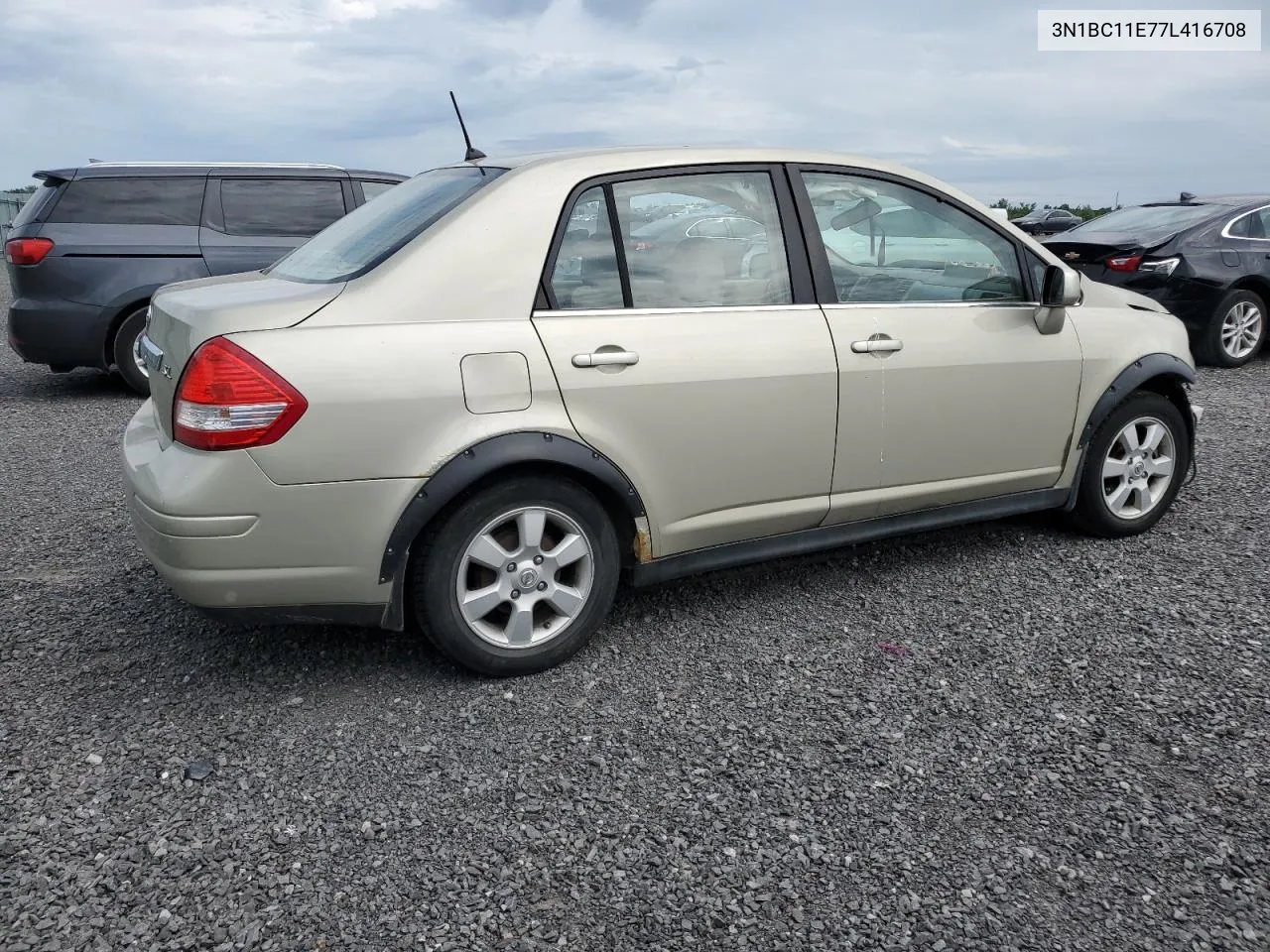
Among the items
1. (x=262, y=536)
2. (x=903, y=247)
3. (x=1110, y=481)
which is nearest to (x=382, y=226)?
(x=262, y=536)

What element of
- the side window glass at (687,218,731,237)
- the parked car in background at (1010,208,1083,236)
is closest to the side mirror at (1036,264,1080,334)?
the side window glass at (687,218,731,237)

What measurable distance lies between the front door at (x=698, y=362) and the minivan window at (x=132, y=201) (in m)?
6.15

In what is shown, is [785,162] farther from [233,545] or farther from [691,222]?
[233,545]

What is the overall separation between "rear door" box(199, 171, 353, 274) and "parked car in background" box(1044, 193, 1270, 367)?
21.5 feet

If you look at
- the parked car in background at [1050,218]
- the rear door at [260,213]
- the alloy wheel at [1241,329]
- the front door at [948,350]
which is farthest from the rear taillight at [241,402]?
the parked car in background at [1050,218]

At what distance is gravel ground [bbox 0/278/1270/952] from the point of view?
7.66 ft

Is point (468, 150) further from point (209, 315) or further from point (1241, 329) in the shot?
point (1241, 329)

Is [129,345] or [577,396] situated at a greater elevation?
[577,396]

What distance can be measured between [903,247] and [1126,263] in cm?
617

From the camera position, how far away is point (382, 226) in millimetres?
3590

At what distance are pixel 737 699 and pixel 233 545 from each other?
1.57 m

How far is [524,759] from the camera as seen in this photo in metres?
2.96

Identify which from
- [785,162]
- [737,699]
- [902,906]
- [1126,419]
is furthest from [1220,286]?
[902,906]

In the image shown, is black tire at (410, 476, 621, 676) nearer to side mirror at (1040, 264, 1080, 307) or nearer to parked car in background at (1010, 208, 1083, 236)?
side mirror at (1040, 264, 1080, 307)
